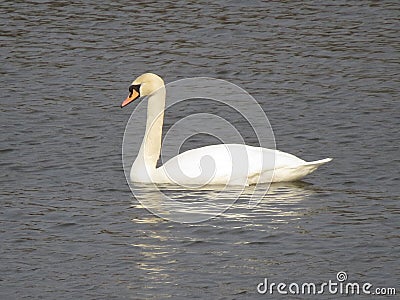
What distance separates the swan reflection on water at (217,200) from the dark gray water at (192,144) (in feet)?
0.17

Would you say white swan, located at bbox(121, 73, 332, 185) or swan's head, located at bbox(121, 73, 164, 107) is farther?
swan's head, located at bbox(121, 73, 164, 107)

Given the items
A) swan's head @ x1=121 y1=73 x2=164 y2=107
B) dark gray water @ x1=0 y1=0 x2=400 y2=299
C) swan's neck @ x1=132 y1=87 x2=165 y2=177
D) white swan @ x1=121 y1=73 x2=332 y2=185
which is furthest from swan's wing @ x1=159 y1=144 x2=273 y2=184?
swan's head @ x1=121 y1=73 x2=164 y2=107

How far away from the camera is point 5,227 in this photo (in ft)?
32.9

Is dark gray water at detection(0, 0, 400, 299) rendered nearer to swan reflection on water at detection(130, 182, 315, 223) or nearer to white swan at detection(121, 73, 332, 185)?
swan reflection on water at detection(130, 182, 315, 223)

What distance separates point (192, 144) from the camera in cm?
1290

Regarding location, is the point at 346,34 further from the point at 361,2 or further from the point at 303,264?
the point at 303,264

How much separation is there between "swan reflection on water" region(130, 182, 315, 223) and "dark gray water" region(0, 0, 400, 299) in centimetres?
5

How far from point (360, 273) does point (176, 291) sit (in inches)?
54.6

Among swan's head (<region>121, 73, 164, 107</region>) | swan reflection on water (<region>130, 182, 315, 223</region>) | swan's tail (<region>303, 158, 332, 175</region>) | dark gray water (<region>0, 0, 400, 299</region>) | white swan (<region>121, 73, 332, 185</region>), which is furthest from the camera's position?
swan's head (<region>121, 73, 164, 107</region>)

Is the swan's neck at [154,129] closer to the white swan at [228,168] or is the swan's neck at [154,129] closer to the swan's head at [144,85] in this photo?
the swan's head at [144,85]

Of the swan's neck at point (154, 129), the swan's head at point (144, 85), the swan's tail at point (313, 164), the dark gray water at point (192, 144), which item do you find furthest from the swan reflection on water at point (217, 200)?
the swan's head at point (144, 85)

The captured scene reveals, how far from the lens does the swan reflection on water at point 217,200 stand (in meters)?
10.4

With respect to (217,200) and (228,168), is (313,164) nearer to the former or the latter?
(228,168)

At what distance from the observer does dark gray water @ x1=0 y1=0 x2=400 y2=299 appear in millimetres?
8953
